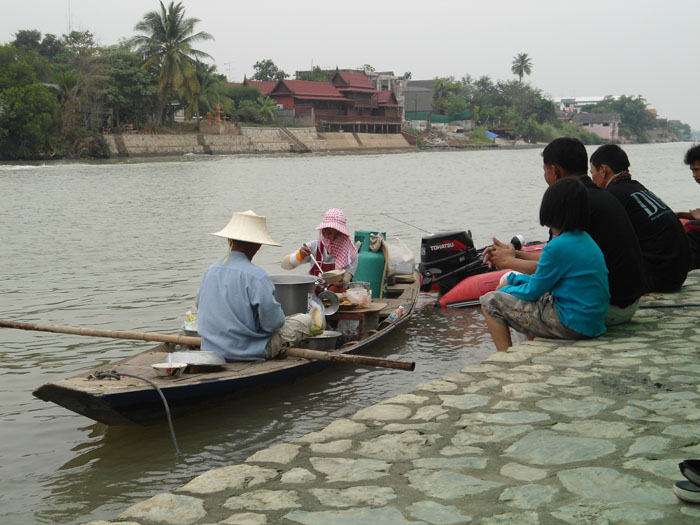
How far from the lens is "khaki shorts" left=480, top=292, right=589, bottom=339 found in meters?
5.38

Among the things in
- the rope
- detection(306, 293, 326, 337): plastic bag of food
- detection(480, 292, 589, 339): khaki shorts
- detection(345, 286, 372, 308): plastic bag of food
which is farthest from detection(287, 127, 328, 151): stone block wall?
detection(480, 292, 589, 339): khaki shorts

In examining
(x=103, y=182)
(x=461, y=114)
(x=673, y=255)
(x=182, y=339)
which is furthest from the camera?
(x=461, y=114)

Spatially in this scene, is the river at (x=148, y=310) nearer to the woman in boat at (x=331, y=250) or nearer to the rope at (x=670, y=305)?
the woman in boat at (x=331, y=250)

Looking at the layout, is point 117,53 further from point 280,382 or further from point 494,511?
point 494,511

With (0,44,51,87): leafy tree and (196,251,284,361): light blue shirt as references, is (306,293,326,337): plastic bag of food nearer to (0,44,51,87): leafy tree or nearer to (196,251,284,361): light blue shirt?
(196,251,284,361): light blue shirt

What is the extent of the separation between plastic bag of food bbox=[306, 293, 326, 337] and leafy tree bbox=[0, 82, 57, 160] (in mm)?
44274

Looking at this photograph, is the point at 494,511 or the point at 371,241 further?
the point at 371,241

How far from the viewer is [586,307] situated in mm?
5234

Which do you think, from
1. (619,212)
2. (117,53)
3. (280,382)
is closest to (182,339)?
(280,382)

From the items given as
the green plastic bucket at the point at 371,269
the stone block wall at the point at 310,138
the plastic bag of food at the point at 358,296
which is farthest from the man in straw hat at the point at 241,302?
the stone block wall at the point at 310,138

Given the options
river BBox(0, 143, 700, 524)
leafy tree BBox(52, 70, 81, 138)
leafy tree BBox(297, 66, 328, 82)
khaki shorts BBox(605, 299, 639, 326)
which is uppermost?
leafy tree BBox(297, 66, 328, 82)

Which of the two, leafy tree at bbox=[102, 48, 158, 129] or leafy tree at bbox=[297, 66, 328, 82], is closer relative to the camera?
leafy tree at bbox=[102, 48, 158, 129]

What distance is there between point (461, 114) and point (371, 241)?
301ft

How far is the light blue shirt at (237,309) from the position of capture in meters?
5.51
